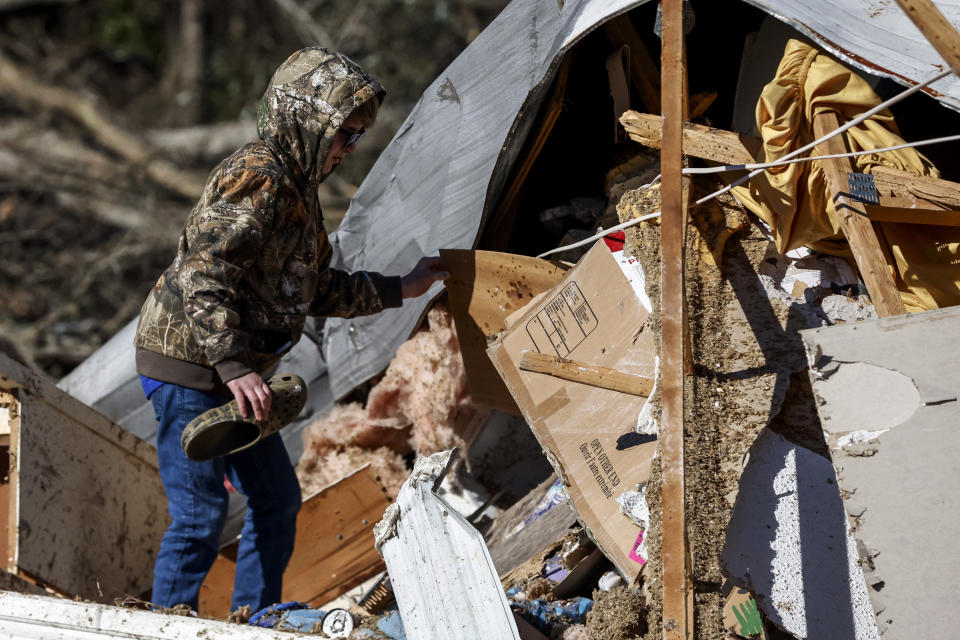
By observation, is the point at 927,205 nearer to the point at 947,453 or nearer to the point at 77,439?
the point at 947,453

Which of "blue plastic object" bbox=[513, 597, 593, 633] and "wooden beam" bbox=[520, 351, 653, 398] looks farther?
"wooden beam" bbox=[520, 351, 653, 398]

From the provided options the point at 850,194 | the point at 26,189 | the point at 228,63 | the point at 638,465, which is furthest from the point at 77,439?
the point at 228,63

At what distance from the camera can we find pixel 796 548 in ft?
8.13

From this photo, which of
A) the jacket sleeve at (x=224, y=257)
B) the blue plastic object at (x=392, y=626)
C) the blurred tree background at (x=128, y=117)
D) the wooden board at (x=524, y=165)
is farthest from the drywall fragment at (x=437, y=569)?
the blurred tree background at (x=128, y=117)

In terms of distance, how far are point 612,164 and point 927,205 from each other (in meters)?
1.33

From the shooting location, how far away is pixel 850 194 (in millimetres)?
2406

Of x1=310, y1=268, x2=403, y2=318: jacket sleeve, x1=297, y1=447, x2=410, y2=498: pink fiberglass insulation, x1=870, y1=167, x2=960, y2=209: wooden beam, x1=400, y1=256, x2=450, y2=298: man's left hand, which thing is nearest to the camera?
x1=870, y1=167, x2=960, y2=209: wooden beam

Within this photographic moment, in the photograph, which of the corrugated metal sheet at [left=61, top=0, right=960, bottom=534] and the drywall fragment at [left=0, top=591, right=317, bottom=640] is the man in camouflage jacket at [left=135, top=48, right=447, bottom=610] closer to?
the drywall fragment at [left=0, top=591, right=317, bottom=640]

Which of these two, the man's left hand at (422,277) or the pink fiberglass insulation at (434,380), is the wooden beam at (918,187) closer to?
the man's left hand at (422,277)

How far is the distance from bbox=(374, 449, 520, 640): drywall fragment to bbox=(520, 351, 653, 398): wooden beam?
0.64m

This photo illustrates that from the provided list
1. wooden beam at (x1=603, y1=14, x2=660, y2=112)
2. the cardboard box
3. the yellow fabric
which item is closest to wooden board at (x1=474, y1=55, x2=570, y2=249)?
wooden beam at (x1=603, y1=14, x2=660, y2=112)

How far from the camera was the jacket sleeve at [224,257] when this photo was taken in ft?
8.16

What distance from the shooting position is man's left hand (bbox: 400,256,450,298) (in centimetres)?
317

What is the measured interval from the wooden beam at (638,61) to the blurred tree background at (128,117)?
5.40 metres
